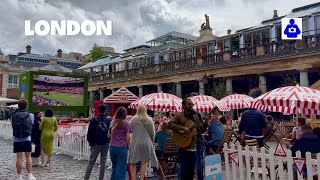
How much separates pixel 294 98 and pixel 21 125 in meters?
6.46

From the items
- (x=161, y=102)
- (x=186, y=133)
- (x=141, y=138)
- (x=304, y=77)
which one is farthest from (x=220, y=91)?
(x=186, y=133)

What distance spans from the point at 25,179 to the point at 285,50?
18833mm

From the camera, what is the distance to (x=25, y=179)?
887 cm

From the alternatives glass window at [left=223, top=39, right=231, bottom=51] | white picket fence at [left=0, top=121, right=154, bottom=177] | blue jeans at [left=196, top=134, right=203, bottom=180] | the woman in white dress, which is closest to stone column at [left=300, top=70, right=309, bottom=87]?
glass window at [left=223, top=39, right=231, bottom=51]

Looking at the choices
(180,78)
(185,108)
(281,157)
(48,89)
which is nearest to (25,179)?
(185,108)

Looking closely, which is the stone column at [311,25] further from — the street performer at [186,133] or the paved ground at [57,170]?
the street performer at [186,133]

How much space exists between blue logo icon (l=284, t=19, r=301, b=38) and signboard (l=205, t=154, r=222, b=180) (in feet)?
60.2

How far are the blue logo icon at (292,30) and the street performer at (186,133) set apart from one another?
17659mm

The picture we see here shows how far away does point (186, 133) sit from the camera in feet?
21.7

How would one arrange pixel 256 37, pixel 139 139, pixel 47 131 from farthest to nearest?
1. pixel 256 37
2. pixel 47 131
3. pixel 139 139

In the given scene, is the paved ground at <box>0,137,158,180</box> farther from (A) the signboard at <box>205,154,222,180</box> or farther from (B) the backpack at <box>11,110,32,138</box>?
(A) the signboard at <box>205,154,222,180</box>

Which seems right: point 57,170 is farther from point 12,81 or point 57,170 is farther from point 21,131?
point 12,81

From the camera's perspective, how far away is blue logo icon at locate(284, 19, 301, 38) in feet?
72.6

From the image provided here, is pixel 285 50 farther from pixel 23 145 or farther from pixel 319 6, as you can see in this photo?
pixel 23 145
